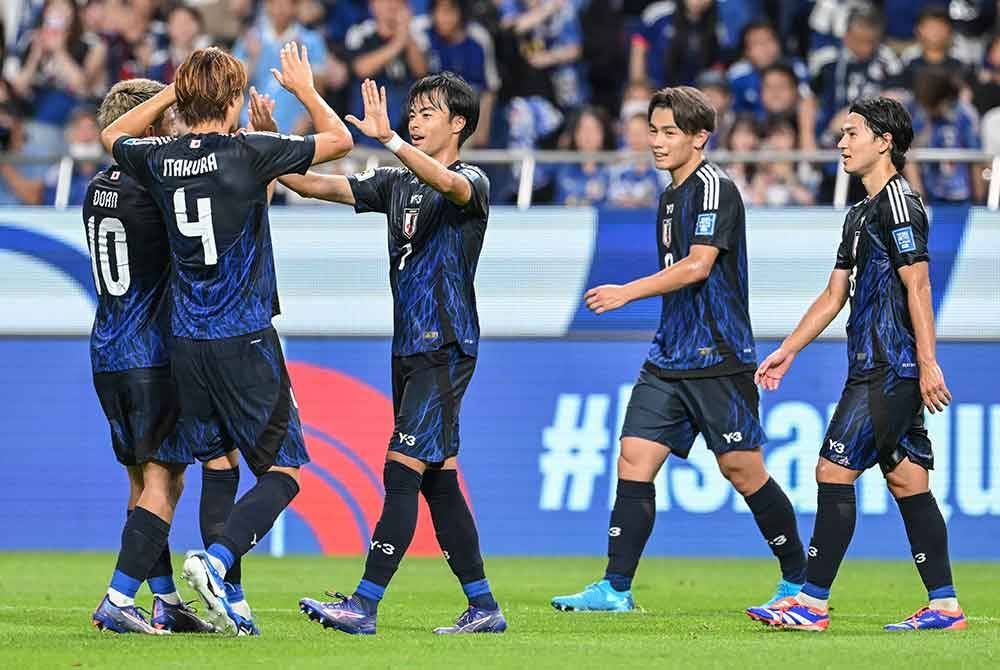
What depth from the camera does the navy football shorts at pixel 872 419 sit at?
25.3 feet

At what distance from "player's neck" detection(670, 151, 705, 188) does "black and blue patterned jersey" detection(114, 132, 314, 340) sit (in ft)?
7.86

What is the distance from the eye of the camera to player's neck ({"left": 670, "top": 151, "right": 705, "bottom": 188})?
8.86m

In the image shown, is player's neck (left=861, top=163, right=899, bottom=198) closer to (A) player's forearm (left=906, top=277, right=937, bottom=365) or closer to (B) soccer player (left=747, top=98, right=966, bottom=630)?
Result: (B) soccer player (left=747, top=98, right=966, bottom=630)

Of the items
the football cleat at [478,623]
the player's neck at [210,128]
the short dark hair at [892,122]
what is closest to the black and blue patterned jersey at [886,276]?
the short dark hair at [892,122]

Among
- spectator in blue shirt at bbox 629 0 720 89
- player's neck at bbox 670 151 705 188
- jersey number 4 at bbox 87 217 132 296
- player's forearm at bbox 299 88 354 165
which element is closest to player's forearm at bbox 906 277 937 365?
player's neck at bbox 670 151 705 188

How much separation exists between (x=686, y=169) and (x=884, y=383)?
1695 millimetres

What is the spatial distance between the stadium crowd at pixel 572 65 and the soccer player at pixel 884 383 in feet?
17.4

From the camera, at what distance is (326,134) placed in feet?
23.3

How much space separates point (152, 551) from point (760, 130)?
25.7 feet

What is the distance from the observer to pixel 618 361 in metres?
12.6

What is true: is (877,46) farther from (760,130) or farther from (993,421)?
(993,421)

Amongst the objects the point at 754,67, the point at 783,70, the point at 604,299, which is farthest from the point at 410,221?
the point at 754,67

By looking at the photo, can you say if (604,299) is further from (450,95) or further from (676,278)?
(450,95)

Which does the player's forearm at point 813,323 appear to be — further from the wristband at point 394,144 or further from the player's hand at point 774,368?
A: the wristband at point 394,144
